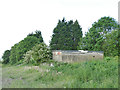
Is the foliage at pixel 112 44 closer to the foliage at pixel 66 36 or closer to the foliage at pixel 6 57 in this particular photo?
the foliage at pixel 66 36

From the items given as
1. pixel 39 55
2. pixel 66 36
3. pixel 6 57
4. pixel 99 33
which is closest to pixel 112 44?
pixel 99 33

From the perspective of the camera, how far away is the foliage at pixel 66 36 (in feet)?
93.8

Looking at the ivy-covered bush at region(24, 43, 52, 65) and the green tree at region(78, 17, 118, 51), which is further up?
the green tree at region(78, 17, 118, 51)

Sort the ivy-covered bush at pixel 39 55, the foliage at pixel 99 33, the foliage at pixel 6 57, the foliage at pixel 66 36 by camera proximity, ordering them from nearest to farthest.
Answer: the ivy-covered bush at pixel 39 55, the foliage at pixel 99 33, the foliage at pixel 66 36, the foliage at pixel 6 57

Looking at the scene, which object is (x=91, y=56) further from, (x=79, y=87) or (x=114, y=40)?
(x=79, y=87)

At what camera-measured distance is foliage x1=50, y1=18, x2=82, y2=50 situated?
2859cm

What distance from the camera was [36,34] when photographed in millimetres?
31219

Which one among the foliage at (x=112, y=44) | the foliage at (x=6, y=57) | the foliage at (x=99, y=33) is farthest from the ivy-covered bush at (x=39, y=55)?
the foliage at (x=6, y=57)

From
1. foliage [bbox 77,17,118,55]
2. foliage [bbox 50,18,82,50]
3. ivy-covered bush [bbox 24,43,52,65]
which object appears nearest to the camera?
ivy-covered bush [bbox 24,43,52,65]

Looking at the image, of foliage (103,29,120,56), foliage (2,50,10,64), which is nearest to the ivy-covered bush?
foliage (103,29,120,56)

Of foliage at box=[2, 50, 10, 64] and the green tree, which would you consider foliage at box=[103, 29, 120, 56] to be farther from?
foliage at box=[2, 50, 10, 64]

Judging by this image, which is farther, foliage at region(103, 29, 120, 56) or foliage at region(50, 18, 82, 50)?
foliage at region(50, 18, 82, 50)

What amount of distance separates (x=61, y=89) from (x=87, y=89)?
116 cm

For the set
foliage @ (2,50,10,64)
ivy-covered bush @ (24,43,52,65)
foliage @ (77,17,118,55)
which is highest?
foliage @ (77,17,118,55)
